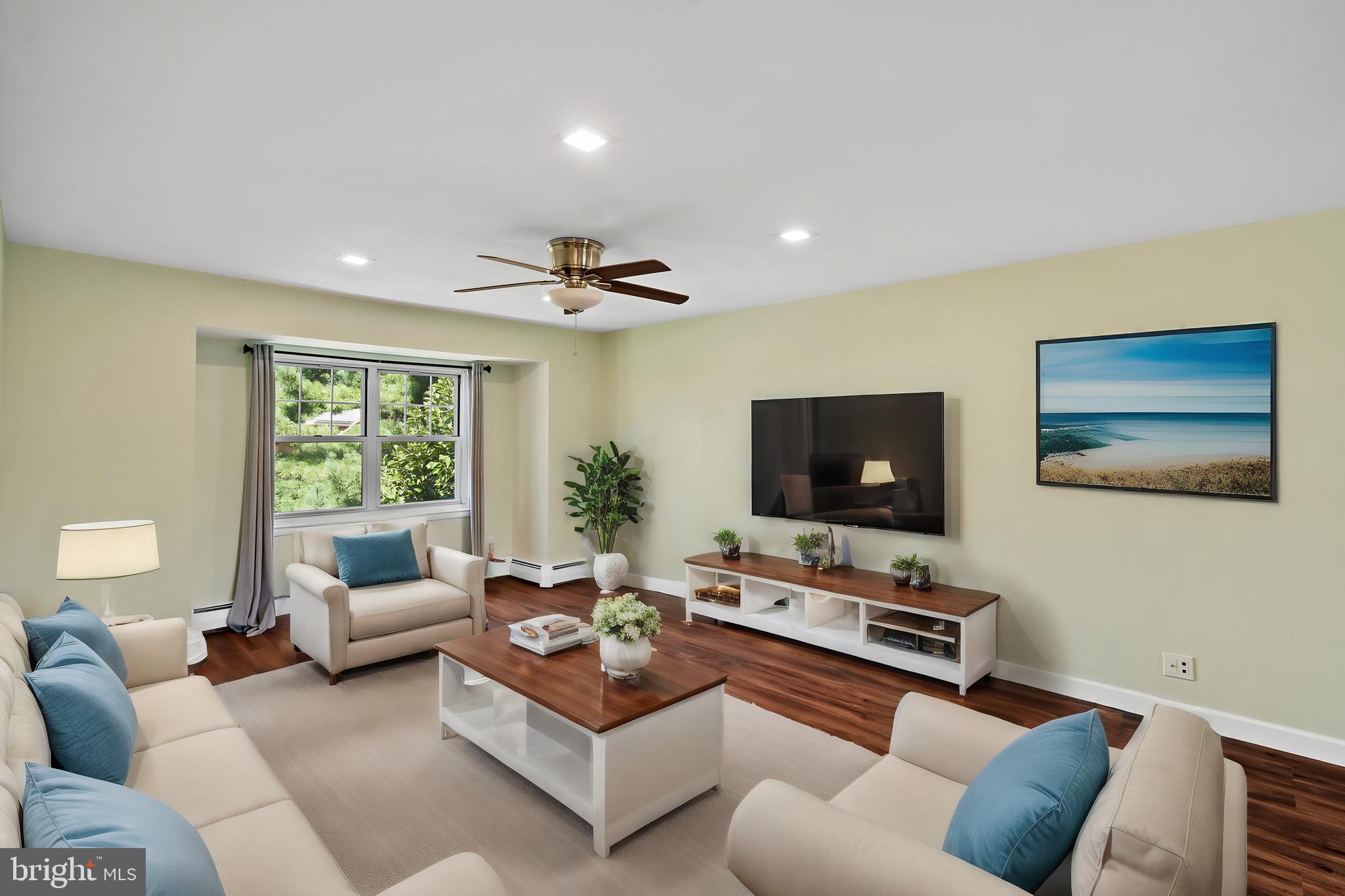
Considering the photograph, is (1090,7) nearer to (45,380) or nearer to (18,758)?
(18,758)

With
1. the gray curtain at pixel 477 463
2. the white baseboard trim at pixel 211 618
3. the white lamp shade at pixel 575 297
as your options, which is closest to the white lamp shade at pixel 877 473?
the white lamp shade at pixel 575 297

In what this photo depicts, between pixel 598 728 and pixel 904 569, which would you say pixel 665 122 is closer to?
pixel 598 728

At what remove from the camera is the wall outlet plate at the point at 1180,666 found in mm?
3227

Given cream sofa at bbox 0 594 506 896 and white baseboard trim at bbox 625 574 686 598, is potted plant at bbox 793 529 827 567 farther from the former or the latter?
→ cream sofa at bbox 0 594 506 896

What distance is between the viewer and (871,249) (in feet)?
11.6

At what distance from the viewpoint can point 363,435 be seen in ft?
18.5

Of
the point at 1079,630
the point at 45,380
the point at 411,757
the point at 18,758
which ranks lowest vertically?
the point at 411,757

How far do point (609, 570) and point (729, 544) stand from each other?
1.31 m

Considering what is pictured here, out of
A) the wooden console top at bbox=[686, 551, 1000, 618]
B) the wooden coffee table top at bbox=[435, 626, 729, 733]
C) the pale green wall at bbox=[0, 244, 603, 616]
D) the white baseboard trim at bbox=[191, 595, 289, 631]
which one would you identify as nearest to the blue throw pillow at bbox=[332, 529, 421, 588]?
the pale green wall at bbox=[0, 244, 603, 616]

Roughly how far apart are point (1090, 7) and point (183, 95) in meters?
2.53

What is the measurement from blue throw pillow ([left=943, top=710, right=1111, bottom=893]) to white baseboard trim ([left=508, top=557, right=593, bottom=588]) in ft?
16.1

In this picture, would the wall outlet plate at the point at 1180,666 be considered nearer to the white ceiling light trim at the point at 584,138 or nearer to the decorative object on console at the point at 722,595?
the decorative object on console at the point at 722,595

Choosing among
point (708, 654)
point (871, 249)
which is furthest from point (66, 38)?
point (708, 654)

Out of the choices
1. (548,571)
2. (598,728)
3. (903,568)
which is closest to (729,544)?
(903,568)
